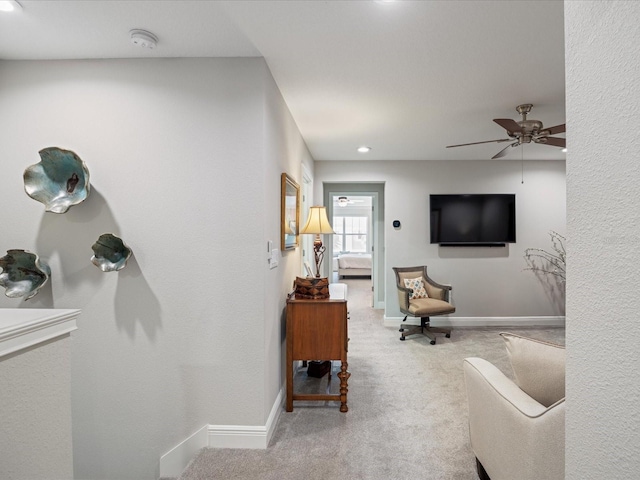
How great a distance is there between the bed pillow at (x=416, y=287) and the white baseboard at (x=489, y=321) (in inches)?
22.3

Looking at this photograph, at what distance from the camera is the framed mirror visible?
9.44 ft

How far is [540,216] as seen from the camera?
17.9ft

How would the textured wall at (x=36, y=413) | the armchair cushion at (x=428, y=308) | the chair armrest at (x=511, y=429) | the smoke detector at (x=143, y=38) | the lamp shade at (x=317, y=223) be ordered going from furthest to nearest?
the armchair cushion at (x=428, y=308), the lamp shade at (x=317, y=223), the smoke detector at (x=143, y=38), the chair armrest at (x=511, y=429), the textured wall at (x=36, y=413)

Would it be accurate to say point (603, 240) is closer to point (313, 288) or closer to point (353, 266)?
point (313, 288)

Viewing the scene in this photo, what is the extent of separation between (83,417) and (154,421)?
0.45 metres

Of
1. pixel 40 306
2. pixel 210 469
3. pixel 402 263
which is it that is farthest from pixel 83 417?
pixel 402 263

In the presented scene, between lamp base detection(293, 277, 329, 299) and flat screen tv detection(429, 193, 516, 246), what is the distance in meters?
3.01

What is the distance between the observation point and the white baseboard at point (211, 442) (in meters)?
2.24

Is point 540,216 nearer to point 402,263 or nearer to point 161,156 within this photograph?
point 402,263

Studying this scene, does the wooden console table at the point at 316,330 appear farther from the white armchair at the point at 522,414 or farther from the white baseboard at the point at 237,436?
the white armchair at the point at 522,414

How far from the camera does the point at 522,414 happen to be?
4.75ft

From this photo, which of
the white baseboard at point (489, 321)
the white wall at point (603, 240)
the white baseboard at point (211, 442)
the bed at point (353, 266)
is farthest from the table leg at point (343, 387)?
the bed at point (353, 266)

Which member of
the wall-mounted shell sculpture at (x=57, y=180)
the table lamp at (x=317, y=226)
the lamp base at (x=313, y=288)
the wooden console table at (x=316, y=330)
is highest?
the wall-mounted shell sculpture at (x=57, y=180)

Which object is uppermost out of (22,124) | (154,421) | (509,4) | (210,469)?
(509,4)
